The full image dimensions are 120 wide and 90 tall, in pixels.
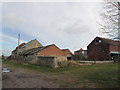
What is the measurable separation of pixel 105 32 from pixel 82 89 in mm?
4606

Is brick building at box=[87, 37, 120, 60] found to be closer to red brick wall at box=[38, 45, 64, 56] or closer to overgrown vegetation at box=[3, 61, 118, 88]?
red brick wall at box=[38, 45, 64, 56]

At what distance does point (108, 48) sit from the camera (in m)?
34.5

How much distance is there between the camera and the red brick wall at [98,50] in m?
35.1

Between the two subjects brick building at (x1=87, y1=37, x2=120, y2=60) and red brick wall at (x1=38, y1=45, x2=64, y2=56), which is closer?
red brick wall at (x1=38, y1=45, x2=64, y2=56)

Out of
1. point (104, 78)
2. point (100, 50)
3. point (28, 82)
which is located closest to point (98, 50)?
point (100, 50)

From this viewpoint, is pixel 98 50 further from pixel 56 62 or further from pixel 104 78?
pixel 104 78

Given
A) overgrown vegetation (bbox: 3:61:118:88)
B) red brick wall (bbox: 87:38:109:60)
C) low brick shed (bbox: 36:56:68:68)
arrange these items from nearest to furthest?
overgrown vegetation (bbox: 3:61:118:88) < low brick shed (bbox: 36:56:68:68) < red brick wall (bbox: 87:38:109:60)

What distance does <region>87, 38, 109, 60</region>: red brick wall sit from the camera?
1382 inches

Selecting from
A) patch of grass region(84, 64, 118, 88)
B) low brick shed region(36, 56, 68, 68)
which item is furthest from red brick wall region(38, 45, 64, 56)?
patch of grass region(84, 64, 118, 88)

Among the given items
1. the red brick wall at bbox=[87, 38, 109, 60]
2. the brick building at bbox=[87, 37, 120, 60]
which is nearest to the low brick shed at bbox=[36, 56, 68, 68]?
the brick building at bbox=[87, 37, 120, 60]

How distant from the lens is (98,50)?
37.5m

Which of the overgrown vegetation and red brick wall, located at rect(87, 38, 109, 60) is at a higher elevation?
red brick wall, located at rect(87, 38, 109, 60)

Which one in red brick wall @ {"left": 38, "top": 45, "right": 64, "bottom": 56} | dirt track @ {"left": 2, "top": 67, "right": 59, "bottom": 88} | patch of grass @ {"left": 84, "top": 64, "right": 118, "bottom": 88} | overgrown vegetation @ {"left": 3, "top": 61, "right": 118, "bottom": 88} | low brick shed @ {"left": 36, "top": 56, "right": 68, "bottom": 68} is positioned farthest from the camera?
red brick wall @ {"left": 38, "top": 45, "right": 64, "bottom": 56}

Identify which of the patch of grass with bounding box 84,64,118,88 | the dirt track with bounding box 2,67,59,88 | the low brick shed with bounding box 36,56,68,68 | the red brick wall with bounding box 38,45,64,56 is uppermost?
the red brick wall with bounding box 38,45,64,56
